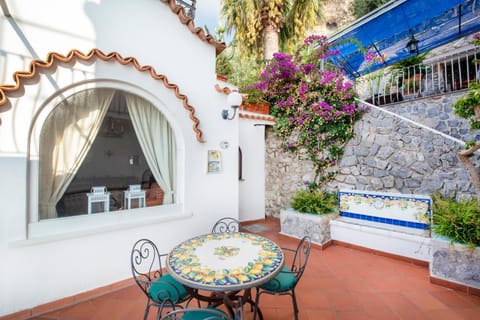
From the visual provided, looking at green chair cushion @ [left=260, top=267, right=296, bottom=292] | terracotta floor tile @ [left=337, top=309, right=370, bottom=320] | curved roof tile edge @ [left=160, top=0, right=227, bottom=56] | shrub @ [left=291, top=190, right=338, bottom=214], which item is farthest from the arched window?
terracotta floor tile @ [left=337, top=309, right=370, bottom=320]

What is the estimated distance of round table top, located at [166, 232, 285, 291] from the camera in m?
1.98

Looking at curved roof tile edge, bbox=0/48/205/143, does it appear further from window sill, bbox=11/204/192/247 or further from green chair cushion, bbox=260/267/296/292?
green chair cushion, bbox=260/267/296/292

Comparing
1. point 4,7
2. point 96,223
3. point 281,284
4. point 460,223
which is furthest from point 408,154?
point 4,7

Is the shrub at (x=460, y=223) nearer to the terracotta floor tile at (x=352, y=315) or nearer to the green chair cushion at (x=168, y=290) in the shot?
the terracotta floor tile at (x=352, y=315)

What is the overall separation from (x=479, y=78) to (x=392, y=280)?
648cm

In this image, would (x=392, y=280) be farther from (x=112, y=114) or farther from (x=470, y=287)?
(x=112, y=114)

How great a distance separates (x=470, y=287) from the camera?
330cm

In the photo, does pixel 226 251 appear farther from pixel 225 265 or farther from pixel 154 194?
pixel 154 194

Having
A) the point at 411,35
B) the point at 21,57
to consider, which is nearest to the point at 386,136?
the point at 411,35

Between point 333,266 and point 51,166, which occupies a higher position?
point 51,166

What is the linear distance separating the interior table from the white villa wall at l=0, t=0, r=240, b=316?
1.53 metres

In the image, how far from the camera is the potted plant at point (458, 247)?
10.8 feet

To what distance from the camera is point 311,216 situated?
523cm

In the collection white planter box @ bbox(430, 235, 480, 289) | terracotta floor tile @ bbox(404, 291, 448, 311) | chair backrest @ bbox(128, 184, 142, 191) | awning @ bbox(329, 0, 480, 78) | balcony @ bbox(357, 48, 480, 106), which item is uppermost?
awning @ bbox(329, 0, 480, 78)
